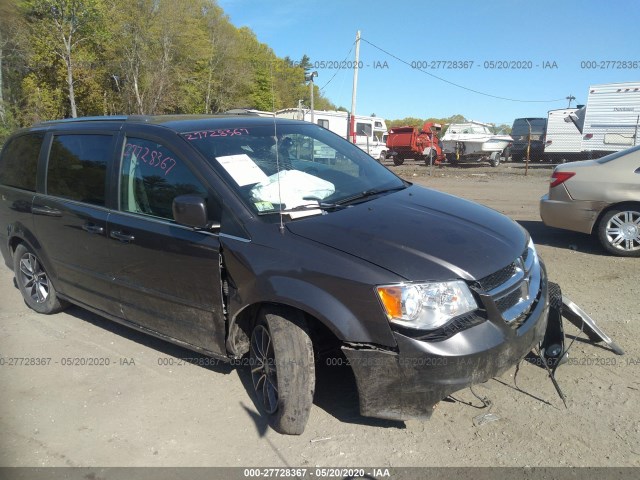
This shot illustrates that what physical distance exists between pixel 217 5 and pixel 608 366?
49339 mm

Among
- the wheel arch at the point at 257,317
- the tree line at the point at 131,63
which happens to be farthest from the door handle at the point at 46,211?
the tree line at the point at 131,63

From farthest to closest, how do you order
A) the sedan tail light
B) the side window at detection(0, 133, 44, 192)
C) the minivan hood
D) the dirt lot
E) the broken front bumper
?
the sedan tail light < the side window at detection(0, 133, 44, 192) < the dirt lot < the minivan hood < the broken front bumper

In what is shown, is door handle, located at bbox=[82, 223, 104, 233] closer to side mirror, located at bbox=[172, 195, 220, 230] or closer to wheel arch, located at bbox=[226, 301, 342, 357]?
side mirror, located at bbox=[172, 195, 220, 230]

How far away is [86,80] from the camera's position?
36500 millimetres

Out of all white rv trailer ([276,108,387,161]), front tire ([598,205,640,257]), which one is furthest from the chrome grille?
white rv trailer ([276,108,387,161])

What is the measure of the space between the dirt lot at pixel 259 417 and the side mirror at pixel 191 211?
124 cm

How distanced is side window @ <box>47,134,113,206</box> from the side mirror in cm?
A: 111

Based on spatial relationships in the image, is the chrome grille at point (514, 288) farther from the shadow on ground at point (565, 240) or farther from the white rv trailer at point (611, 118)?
the white rv trailer at point (611, 118)

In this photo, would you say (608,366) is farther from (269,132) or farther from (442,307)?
(269,132)

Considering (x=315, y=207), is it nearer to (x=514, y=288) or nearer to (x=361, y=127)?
(x=514, y=288)

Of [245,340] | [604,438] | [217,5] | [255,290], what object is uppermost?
[217,5]

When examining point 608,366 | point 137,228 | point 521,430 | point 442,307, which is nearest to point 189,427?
point 137,228

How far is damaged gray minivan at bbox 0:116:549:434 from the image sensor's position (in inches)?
102

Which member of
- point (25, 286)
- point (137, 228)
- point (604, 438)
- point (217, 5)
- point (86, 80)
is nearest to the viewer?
point (604, 438)
